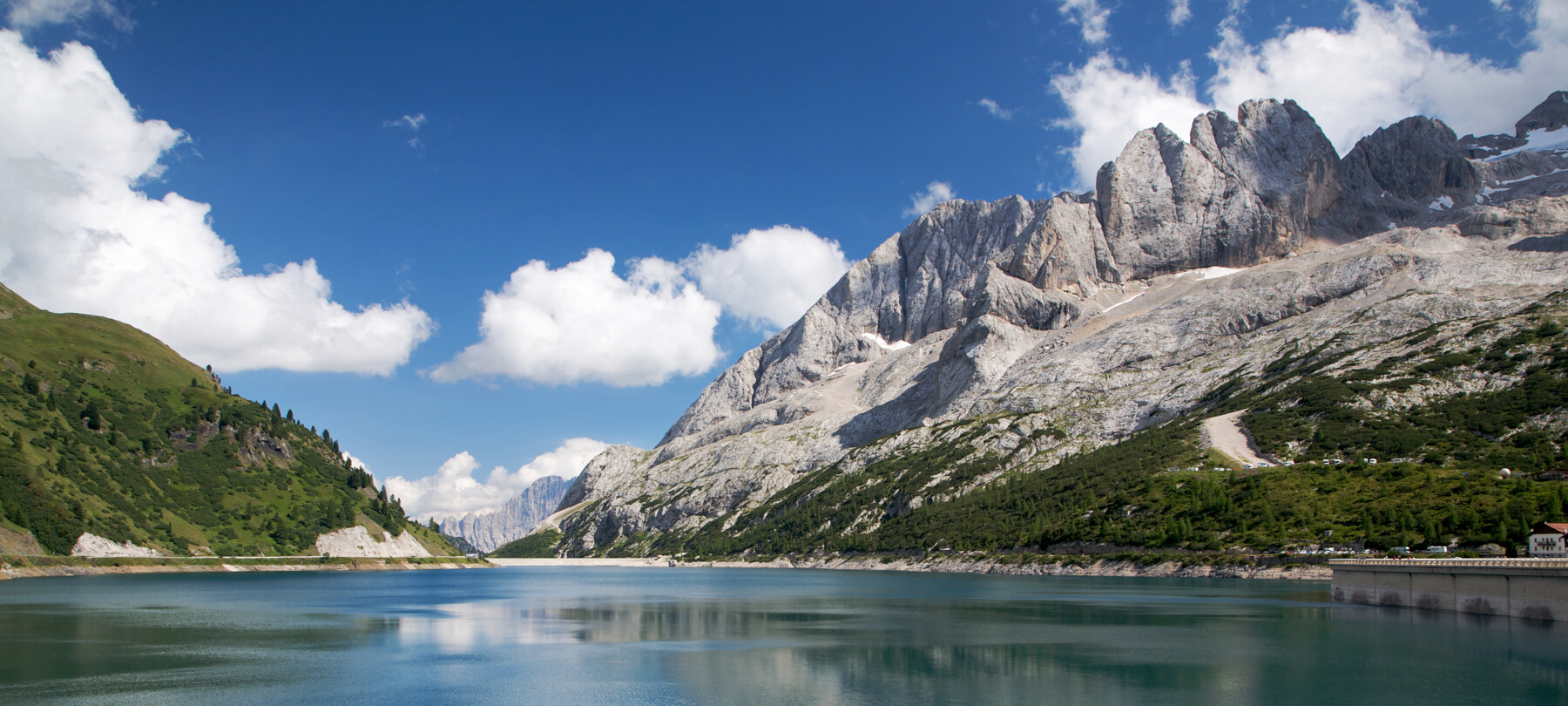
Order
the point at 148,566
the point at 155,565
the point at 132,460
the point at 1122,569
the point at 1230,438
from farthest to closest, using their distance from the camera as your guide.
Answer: the point at 1230,438
the point at 132,460
the point at 155,565
the point at 148,566
the point at 1122,569

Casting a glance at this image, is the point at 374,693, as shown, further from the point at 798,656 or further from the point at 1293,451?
the point at 1293,451

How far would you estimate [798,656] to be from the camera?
5416 cm

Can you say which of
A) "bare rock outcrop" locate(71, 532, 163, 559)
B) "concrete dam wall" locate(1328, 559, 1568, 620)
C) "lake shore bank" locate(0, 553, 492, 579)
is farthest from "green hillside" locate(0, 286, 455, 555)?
"concrete dam wall" locate(1328, 559, 1568, 620)

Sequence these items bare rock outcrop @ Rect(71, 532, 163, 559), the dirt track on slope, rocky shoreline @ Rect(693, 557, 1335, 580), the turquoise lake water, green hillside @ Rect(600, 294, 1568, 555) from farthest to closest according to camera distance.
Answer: the dirt track on slope < bare rock outcrop @ Rect(71, 532, 163, 559) < rocky shoreline @ Rect(693, 557, 1335, 580) < green hillside @ Rect(600, 294, 1568, 555) < the turquoise lake water

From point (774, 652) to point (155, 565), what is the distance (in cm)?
13535

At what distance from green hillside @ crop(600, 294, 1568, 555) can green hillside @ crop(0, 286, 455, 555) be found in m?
135

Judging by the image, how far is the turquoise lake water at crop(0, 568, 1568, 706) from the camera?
42188 mm

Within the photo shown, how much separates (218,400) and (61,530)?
68.4 metres

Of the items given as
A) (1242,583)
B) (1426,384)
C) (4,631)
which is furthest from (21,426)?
(1426,384)

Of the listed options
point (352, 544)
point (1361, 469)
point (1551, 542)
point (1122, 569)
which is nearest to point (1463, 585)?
point (1551, 542)

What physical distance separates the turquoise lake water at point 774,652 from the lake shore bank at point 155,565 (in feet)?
112

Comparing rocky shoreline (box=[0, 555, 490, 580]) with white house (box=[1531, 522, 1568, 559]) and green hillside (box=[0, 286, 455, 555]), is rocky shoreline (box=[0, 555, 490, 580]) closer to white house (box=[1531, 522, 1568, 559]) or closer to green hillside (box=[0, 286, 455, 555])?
green hillside (box=[0, 286, 455, 555])

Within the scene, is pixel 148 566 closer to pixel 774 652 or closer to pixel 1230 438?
pixel 774 652

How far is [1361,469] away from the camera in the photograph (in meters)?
137
